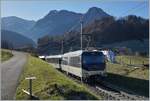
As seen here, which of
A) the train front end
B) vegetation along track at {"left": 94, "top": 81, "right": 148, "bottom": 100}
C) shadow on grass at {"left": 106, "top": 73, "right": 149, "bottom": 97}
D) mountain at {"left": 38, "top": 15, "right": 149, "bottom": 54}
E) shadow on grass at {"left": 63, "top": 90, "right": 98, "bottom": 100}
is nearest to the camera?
shadow on grass at {"left": 63, "top": 90, "right": 98, "bottom": 100}

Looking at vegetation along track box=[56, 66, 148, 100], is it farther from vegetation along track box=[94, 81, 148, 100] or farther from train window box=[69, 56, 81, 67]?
train window box=[69, 56, 81, 67]

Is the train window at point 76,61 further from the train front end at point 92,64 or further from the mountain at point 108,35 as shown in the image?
the mountain at point 108,35

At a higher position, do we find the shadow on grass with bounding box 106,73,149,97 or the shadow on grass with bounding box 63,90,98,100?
the shadow on grass with bounding box 63,90,98,100

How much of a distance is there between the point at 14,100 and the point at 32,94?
1.46 m

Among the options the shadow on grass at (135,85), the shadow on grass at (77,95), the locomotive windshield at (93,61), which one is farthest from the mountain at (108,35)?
the shadow on grass at (77,95)

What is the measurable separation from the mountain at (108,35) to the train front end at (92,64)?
68.9m

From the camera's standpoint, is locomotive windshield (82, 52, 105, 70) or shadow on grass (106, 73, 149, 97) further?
locomotive windshield (82, 52, 105, 70)

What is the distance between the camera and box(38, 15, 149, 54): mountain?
109m

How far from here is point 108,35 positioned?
127562 millimetres

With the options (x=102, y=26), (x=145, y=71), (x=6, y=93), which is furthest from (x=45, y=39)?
(x=6, y=93)

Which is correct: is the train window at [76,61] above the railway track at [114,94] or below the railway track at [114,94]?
above

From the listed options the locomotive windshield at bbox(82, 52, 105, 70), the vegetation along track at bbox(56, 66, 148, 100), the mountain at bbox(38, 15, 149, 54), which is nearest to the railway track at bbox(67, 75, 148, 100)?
the vegetation along track at bbox(56, 66, 148, 100)

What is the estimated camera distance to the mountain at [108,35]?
10872cm

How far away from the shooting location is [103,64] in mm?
30875
